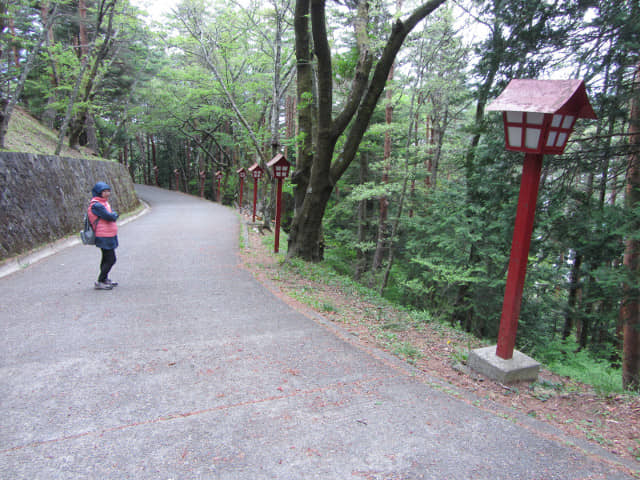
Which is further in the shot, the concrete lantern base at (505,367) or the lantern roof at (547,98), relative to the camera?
the concrete lantern base at (505,367)

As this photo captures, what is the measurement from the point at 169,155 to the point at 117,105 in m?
21.4

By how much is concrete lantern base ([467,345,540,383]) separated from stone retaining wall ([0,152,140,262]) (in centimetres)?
871

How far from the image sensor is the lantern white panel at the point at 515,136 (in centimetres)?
368

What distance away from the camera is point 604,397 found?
3.84 metres

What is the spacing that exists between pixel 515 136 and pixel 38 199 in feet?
35.1

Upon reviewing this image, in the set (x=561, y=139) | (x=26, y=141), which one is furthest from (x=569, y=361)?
(x=26, y=141)

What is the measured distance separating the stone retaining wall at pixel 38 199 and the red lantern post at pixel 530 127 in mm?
8995

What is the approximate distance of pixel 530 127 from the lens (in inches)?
142

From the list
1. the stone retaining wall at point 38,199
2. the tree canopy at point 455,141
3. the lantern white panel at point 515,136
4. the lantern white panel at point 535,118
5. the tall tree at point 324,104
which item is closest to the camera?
the lantern white panel at point 535,118

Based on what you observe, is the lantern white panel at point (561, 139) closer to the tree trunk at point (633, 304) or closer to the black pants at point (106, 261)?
the tree trunk at point (633, 304)

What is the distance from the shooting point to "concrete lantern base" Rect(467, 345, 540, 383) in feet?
12.9

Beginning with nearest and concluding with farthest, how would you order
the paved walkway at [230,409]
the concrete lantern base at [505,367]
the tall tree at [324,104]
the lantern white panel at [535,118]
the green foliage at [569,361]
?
the paved walkway at [230,409] < the lantern white panel at [535,118] < the concrete lantern base at [505,367] < the green foliage at [569,361] < the tall tree at [324,104]

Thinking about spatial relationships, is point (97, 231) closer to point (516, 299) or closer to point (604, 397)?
point (516, 299)

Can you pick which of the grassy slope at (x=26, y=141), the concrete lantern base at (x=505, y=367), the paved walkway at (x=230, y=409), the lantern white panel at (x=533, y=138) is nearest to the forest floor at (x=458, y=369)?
the concrete lantern base at (x=505, y=367)
